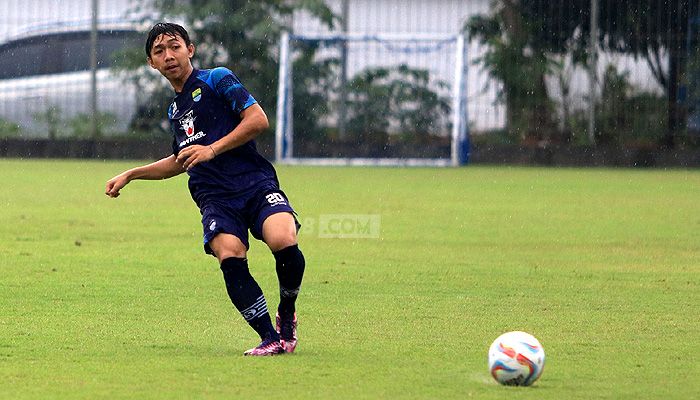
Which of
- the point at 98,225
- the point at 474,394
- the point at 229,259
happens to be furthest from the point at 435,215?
the point at 474,394

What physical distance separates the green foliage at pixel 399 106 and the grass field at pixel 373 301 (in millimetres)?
9798

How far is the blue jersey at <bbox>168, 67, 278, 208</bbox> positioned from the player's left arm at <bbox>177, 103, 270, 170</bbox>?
0.14m

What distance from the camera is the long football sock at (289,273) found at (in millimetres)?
7055

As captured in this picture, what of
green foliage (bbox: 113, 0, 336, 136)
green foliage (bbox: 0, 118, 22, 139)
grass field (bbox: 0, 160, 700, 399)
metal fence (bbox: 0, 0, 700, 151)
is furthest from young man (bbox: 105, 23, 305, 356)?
green foliage (bbox: 0, 118, 22, 139)

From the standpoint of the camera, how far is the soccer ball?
6.03 m

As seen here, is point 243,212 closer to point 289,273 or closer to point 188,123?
point 289,273

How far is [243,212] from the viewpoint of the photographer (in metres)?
7.15

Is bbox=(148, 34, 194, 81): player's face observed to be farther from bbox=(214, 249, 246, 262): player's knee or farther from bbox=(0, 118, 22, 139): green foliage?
bbox=(0, 118, 22, 139): green foliage

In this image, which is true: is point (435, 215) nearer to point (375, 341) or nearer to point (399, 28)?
point (375, 341)

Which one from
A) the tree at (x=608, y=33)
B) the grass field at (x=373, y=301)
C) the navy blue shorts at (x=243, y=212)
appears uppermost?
the tree at (x=608, y=33)

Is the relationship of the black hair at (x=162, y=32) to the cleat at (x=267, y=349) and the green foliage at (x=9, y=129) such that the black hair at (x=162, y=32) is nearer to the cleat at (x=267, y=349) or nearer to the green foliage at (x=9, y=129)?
the cleat at (x=267, y=349)

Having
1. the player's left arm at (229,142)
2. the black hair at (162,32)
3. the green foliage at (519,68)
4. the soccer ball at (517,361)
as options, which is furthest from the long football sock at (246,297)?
the green foliage at (519,68)

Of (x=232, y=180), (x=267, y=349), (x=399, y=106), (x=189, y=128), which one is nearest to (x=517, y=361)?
(x=267, y=349)

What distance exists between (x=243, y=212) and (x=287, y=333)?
0.62 m
